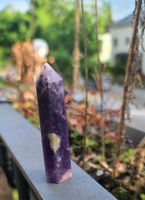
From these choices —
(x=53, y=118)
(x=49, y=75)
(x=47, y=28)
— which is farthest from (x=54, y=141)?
(x=47, y=28)

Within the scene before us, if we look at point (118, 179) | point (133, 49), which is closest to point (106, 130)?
point (118, 179)

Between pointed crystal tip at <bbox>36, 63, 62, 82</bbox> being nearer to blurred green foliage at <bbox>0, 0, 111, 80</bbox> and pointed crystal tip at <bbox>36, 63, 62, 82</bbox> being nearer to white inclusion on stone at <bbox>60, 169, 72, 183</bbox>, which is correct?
white inclusion on stone at <bbox>60, 169, 72, 183</bbox>

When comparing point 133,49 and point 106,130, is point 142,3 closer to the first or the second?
point 133,49

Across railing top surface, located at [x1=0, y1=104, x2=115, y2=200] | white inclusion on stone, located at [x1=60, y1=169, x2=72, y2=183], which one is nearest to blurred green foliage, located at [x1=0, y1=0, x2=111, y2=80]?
railing top surface, located at [x1=0, y1=104, x2=115, y2=200]

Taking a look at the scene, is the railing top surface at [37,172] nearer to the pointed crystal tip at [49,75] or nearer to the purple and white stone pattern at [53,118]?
the purple and white stone pattern at [53,118]

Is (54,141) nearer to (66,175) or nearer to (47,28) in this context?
(66,175)

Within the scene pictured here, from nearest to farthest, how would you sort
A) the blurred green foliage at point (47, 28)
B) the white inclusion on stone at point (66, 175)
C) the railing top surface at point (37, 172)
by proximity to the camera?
the railing top surface at point (37, 172) → the white inclusion on stone at point (66, 175) → the blurred green foliage at point (47, 28)

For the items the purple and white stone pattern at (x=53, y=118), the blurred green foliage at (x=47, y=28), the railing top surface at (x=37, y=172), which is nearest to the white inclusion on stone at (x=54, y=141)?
the purple and white stone pattern at (x=53, y=118)
